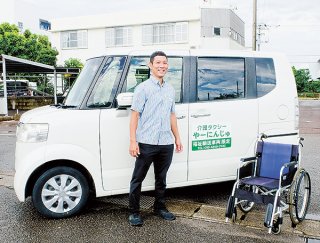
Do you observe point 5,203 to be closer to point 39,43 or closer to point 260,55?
point 260,55

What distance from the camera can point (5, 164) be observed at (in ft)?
25.0

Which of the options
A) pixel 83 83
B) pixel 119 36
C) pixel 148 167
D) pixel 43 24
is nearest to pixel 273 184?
pixel 148 167

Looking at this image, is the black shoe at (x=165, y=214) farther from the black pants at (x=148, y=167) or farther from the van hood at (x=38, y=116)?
the van hood at (x=38, y=116)

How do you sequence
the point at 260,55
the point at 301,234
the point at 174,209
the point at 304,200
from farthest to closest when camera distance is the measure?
the point at 260,55
the point at 174,209
the point at 304,200
the point at 301,234

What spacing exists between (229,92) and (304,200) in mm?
1620

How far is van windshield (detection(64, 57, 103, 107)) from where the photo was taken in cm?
458

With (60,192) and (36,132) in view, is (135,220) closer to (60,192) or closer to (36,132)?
(60,192)

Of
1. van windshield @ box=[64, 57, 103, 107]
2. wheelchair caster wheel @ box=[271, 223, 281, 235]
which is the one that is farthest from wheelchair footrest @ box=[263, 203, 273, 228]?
van windshield @ box=[64, 57, 103, 107]

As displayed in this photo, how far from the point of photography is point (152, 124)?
4.04 m

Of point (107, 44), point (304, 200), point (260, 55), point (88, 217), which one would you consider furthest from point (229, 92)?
point (107, 44)

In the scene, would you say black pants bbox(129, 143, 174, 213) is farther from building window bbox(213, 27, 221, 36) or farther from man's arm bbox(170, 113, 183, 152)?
building window bbox(213, 27, 221, 36)

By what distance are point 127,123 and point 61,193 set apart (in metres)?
1.11

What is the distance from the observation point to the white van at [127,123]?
14.1 feet

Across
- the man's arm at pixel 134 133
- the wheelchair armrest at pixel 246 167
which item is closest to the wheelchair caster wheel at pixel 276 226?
the wheelchair armrest at pixel 246 167
